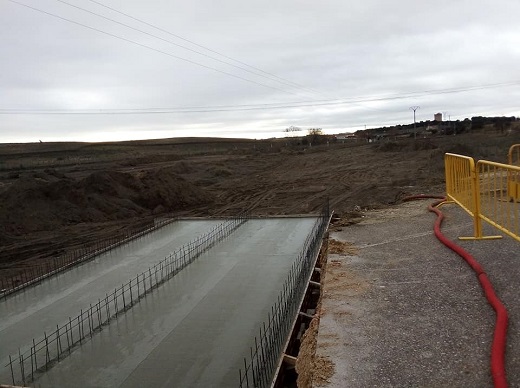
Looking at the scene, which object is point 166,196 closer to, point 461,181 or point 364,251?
point 364,251

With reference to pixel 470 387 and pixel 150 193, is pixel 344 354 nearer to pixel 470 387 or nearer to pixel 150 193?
pixel 470 387

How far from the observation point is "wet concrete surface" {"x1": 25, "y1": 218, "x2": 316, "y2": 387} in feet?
18.3

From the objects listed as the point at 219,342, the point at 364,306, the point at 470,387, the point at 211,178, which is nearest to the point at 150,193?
the point at 211,178

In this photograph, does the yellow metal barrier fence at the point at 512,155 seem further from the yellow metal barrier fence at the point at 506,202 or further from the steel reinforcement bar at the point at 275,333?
the steel reinforcement bar at the point at 275,333

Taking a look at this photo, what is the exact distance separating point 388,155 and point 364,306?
101 feet

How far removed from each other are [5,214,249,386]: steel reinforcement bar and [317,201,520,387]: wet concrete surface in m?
3.52

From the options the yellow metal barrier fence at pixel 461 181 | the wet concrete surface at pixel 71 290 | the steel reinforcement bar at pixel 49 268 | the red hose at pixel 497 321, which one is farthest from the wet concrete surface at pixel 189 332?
the yellow metal barrier fence at pixel 461 181

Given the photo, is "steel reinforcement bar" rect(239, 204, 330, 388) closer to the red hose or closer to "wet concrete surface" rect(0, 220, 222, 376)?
the red hose

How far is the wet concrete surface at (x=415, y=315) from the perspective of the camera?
3.62 meters

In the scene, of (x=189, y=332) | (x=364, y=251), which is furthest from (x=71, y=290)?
(x=364, y=251)

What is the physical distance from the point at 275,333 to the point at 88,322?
3.01 metres

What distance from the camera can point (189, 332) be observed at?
6637 millimetres

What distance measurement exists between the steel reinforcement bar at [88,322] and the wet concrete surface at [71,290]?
0.24 metres

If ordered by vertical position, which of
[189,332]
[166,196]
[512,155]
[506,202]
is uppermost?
[512,155]
